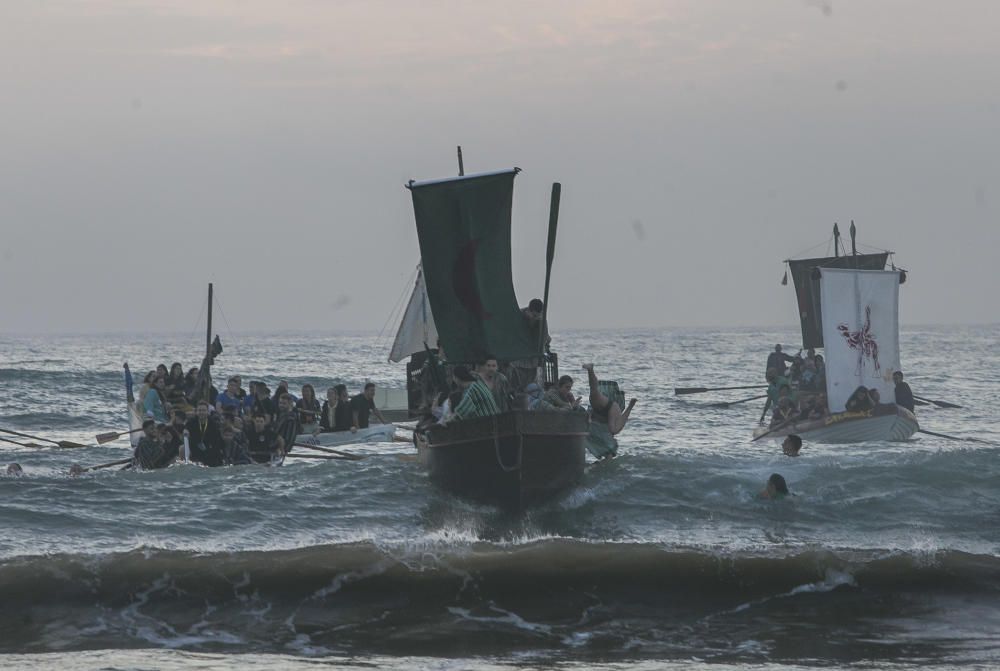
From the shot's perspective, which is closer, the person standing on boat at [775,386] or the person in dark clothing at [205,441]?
the person in dark clothing at [205,441]

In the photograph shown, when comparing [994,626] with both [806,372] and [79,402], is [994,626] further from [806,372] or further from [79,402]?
[79,402]

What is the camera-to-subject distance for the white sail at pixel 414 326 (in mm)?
37125

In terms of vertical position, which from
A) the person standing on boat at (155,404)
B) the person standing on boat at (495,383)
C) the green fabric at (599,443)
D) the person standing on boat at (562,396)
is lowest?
the green fabric at (599,443)

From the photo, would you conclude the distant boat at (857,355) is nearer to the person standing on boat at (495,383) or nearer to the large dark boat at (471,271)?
the large dark boat at (471,271)

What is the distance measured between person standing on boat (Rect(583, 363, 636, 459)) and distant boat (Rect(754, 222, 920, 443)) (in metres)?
10.1

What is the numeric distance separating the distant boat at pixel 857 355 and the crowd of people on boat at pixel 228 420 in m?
11.5

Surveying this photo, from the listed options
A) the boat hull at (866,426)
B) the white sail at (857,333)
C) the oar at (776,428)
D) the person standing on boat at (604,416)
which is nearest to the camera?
the person standing on boat at (604,416)

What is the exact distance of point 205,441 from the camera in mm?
22266

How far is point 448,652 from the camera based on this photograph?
11.7m

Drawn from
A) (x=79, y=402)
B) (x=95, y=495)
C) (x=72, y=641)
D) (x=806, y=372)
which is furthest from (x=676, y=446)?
(x=79, y=402)

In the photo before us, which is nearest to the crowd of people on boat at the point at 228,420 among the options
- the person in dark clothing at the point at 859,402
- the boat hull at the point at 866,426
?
the boat hull at the point at 866,426

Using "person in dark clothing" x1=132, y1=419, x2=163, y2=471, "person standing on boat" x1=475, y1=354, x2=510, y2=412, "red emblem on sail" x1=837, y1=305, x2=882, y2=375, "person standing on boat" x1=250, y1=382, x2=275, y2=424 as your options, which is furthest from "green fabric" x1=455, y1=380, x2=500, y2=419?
"red emblem on sail" x1=837, y1=305, x2=882, y2=375

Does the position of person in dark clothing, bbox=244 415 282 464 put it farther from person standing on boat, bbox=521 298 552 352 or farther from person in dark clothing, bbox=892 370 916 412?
person in dark clothing, bbox=892 370 916 412

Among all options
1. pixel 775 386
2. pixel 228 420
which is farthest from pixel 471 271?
pixel 775 386
